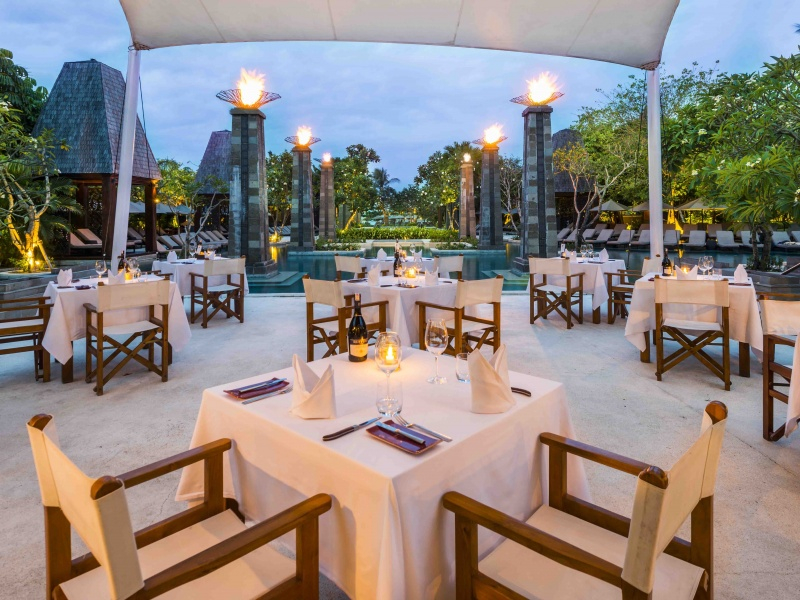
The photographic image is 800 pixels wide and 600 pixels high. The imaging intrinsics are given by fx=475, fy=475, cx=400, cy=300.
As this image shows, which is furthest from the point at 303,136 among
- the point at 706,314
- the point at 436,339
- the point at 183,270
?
the point at 436,339

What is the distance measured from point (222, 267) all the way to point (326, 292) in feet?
9.95

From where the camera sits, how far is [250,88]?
10094 millimetres

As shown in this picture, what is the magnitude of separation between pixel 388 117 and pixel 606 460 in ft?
367

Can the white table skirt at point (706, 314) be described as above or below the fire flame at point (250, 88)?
below

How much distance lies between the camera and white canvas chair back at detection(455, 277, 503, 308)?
4.07m

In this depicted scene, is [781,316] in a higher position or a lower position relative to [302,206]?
lower

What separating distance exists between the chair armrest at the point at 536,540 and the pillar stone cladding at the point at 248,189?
32.9ft

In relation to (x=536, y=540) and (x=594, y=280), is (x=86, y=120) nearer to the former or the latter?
(x=594, y=280)

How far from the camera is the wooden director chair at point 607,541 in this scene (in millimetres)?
955

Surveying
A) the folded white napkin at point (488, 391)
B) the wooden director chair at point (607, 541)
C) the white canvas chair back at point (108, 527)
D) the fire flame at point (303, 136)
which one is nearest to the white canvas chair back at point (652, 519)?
the wooden director chair at point (607, 541)

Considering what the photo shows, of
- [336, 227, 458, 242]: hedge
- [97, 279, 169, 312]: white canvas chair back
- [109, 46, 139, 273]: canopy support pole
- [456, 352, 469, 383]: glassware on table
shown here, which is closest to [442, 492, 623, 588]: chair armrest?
[456, 352, 469, 383]: glassware on table

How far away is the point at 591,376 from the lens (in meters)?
4.16

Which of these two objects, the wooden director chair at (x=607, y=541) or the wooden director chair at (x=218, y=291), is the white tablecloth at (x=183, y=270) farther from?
the wooden director chair at (x=607, y=541)

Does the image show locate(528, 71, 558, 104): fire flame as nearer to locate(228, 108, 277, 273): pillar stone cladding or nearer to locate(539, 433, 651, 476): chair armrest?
locate(228, 108, 277, 273): pillar stone cladding
